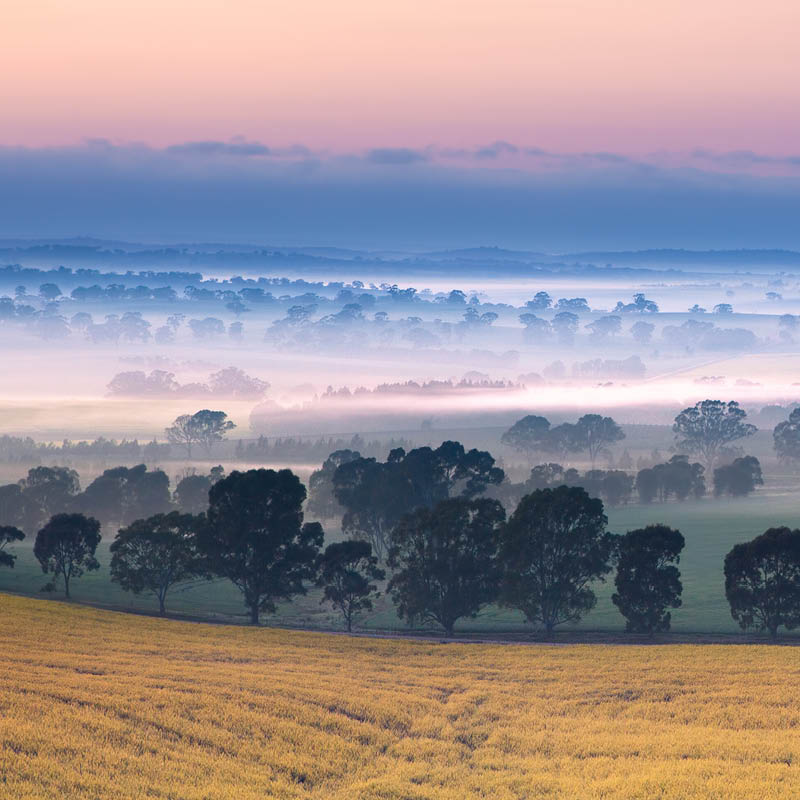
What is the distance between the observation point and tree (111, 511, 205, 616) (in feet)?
292

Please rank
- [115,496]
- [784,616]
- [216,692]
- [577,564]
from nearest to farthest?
1. [216,692]
2. [784,616]
3. [577,564]
4. [115,496]

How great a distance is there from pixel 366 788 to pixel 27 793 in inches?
361

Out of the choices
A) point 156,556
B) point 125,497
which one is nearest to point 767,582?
point 156,556

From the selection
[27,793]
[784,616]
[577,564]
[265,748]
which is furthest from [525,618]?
[27,793]

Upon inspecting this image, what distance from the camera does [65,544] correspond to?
93688 millimetres

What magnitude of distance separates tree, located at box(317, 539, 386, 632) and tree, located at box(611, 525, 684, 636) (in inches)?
754

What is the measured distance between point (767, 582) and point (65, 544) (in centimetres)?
5561

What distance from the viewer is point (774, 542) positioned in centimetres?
A: 7612

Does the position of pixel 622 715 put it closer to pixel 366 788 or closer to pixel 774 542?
pixel 366 788

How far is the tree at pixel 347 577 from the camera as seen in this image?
85.4 metres

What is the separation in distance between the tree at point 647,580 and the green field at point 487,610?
281 cm

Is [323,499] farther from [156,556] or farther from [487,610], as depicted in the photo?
[487,610]

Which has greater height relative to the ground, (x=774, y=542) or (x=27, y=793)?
(x=774, y=542)

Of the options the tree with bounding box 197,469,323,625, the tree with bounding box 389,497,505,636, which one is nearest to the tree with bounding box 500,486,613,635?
the tree with bounding box 389,497,505,636
